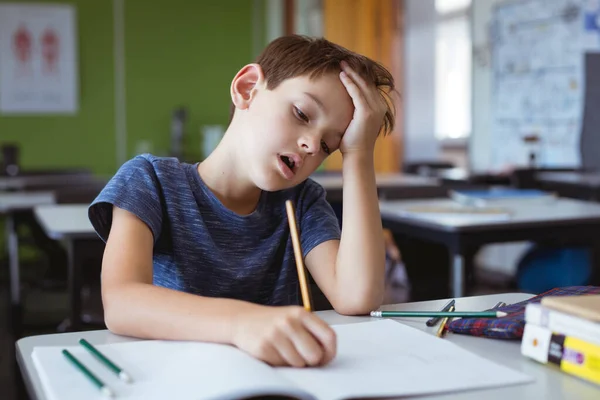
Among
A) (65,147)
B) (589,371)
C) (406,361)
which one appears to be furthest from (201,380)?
(65,147)

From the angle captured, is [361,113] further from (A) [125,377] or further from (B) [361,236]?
(A) [125,377]

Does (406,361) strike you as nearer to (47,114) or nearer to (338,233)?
(338,233)

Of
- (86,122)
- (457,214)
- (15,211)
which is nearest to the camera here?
(457,214)

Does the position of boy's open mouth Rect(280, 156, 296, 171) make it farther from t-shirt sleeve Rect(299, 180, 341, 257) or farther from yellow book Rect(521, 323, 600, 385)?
yellow book Rect(521, 323, 600, 385)

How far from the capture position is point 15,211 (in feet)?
11.2

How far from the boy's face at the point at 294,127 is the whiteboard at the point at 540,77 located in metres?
3.41

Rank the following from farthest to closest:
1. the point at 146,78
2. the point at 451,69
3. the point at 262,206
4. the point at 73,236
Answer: the point at 146,78, the point at 451,69, the point at 73,236, the point at 262,206

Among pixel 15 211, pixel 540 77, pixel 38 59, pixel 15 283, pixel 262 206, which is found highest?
pixel 38 59

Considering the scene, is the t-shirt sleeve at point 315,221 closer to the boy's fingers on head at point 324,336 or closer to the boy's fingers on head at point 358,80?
the boy's fingers on head at point 358,80

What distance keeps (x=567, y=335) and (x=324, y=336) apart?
24cm

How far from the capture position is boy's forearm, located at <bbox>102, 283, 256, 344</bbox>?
0.83m

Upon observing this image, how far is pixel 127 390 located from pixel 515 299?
646 mm

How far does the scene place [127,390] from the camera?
2.20 ft

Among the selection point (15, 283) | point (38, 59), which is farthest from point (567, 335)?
point (38, 59)
